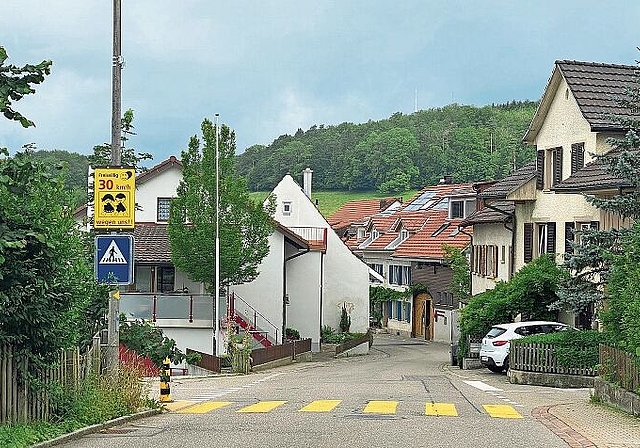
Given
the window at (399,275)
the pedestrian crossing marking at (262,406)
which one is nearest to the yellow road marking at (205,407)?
the pedestrian crossing marking at (262,406)

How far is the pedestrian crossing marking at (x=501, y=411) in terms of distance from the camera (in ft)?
68.7

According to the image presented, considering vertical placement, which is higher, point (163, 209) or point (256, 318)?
point (163, 209)

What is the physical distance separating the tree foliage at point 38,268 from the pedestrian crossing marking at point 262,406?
6.03 m

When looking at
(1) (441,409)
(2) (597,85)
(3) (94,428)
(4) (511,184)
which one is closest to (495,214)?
(4) (511,184)

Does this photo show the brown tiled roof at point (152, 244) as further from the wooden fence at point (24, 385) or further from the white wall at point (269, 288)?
the wooden fence at point (24, 385)

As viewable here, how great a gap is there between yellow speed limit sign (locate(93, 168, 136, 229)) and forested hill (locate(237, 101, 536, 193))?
99733 millimetres

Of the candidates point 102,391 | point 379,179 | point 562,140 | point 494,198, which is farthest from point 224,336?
point 379,179

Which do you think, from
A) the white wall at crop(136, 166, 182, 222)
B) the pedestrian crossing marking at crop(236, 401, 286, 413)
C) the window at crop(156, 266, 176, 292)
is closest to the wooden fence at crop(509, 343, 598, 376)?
the pedestrian crossing marking at crop(236, 401, 286, 413)

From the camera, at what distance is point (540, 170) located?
145 ft

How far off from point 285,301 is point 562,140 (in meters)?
20.7

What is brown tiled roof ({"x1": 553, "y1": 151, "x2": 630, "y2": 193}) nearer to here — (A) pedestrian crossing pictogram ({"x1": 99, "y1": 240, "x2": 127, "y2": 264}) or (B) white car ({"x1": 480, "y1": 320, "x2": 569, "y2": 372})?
(B) white car ({"x1": 480, "y1": 320, "x2": 569, "y2": 372})

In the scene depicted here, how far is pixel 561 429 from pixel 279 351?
3307 centimetres

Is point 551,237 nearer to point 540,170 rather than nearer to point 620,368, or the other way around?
point 540,170

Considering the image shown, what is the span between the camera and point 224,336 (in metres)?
49.0
